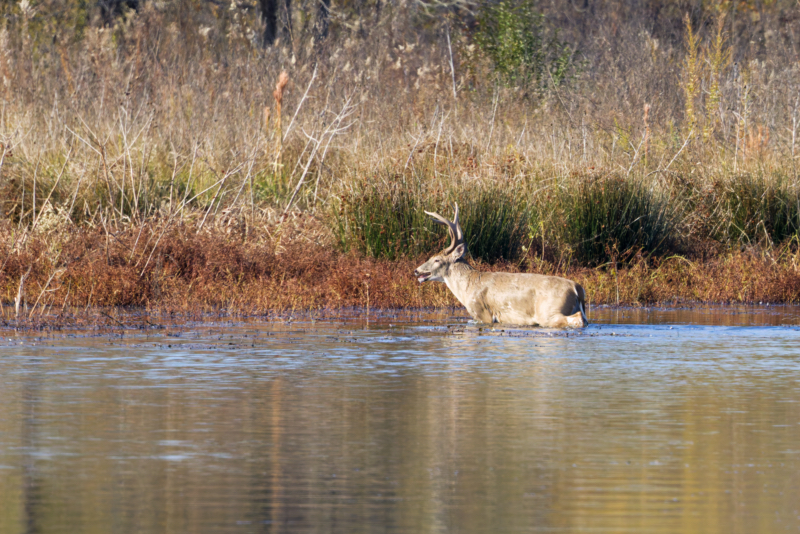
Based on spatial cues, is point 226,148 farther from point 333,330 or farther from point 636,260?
point 333,330

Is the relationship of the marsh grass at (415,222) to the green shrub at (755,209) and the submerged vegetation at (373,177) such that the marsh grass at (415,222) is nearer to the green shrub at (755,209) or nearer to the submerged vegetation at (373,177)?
the submerged vegetation at (373,177)

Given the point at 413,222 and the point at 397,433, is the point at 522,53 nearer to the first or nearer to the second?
the point at 413,222

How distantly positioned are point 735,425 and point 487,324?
5.84 m

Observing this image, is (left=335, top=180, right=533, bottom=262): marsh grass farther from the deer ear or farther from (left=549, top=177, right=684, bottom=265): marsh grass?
the deer ear

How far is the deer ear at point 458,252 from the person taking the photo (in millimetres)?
13979

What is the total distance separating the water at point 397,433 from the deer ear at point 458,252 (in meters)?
2.32

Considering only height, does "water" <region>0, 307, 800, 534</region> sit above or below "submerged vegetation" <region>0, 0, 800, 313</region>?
below

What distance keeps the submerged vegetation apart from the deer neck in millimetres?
924

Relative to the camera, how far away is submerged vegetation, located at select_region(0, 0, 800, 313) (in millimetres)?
15125

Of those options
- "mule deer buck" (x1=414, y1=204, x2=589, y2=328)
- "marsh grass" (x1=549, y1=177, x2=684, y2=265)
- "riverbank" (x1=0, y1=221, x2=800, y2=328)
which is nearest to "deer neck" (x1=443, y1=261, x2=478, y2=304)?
"mule deer buck" (x1=414, y1=204, x2=589, y2=328)

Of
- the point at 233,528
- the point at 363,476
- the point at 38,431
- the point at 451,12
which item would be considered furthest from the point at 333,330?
the point at 451,12

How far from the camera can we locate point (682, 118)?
22.4 m

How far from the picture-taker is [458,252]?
14039 mm

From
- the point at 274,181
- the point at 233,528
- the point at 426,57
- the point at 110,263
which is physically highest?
the point at 426,57
